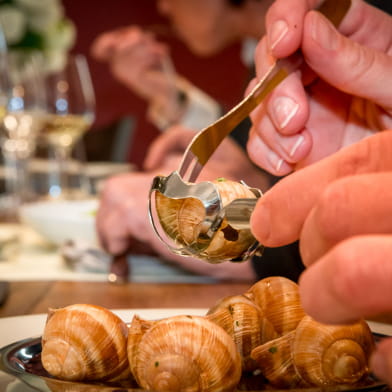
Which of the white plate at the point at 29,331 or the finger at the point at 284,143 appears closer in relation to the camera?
the white plate at the point at 29,331

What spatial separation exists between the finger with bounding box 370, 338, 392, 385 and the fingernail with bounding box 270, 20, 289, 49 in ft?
1.11

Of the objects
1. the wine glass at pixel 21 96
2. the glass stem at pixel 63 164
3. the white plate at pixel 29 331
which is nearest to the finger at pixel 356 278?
the white plate at pixel 29 331

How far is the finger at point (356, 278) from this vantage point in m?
0.19

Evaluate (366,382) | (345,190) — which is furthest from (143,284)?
(345,190)

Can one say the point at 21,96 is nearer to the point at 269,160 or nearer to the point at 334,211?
the point at 269,160

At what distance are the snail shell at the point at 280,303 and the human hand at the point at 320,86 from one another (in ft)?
0.61

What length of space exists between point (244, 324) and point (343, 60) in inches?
9.6

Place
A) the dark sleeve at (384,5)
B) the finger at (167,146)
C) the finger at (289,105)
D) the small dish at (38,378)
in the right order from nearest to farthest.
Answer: the small dish at (38,378) → the finger at (289,105) → the dark sleeve at (384,5) → the finger at (167,146)

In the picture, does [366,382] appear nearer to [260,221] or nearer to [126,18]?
[260,221]

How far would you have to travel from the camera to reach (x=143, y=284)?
779 millimetres

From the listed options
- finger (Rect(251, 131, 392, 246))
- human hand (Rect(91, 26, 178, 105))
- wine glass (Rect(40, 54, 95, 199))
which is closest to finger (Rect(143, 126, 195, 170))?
wine glass (Rect(40, 54, 95, 199))

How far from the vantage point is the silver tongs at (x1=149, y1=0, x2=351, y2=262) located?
342mm

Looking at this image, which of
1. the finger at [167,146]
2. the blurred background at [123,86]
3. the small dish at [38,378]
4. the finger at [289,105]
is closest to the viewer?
the small dish at [38,378]

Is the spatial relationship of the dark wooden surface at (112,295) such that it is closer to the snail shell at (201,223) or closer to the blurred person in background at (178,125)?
the blurred person in background at (178,125)
